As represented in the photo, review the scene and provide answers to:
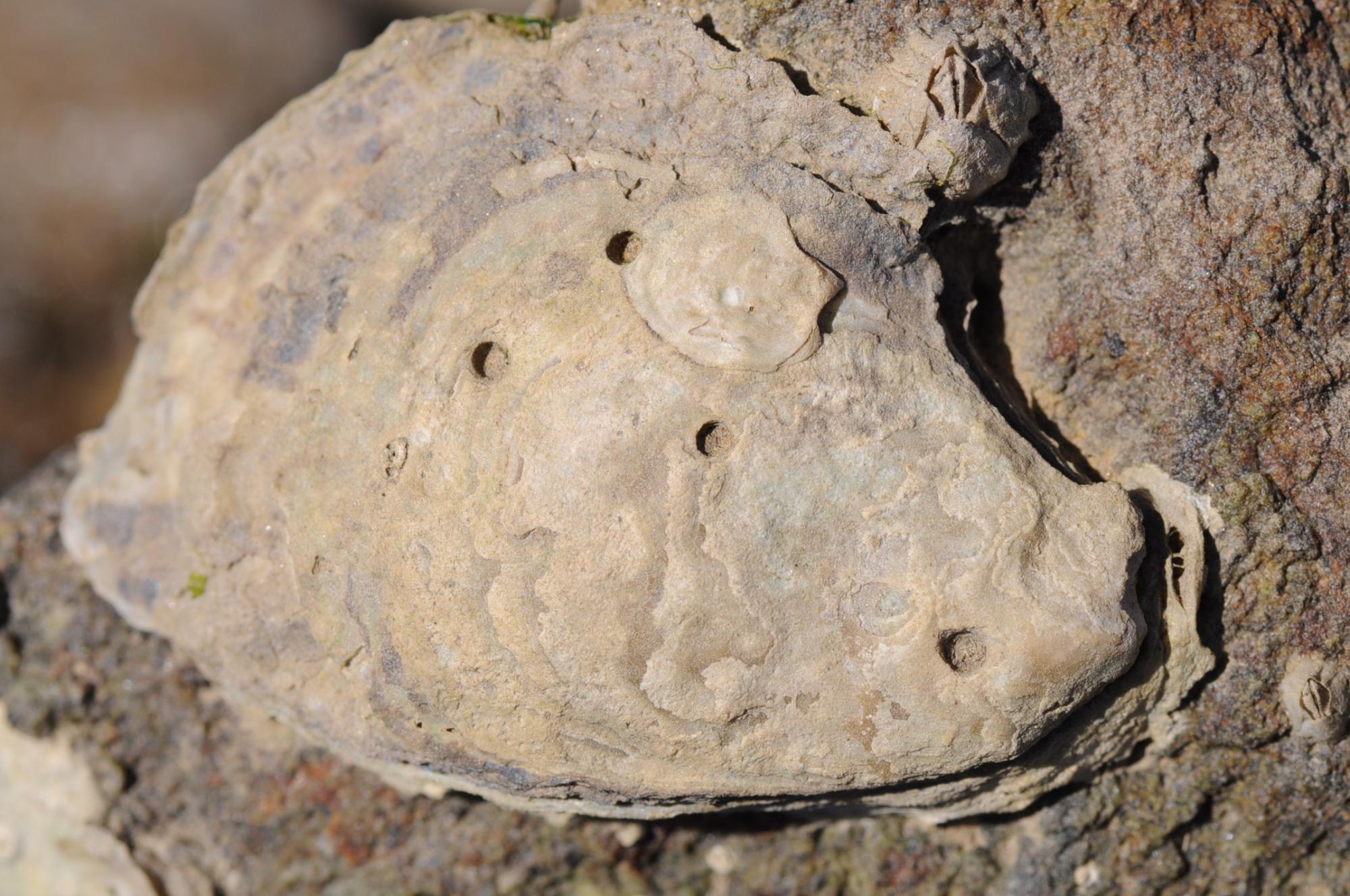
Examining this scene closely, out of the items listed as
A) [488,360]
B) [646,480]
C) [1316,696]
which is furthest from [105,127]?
[1316,696]

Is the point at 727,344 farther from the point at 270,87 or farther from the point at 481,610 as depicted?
the point at 270,87

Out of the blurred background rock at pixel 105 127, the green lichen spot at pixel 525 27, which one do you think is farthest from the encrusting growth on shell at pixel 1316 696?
the blurred background rock at pixel 105 127

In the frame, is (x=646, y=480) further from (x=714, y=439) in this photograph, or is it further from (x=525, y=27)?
(x=525, y=27)

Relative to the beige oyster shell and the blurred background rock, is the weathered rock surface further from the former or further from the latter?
the blurred background rock

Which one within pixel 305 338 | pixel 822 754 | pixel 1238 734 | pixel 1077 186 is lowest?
pixel 1238 734

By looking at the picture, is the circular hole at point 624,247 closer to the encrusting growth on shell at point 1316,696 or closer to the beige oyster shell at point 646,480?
the beige oyster shell at point 646,480

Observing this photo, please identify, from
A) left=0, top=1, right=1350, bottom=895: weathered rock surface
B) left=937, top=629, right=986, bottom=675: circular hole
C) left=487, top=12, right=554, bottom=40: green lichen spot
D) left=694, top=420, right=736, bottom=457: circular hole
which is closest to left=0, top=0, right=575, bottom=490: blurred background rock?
left=487, top=12, right=554, bottom=40: green lichen spot

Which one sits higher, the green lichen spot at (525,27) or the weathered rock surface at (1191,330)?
the green lichen spot at (525,27)

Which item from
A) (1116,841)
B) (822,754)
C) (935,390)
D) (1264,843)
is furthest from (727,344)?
(1264,843)
